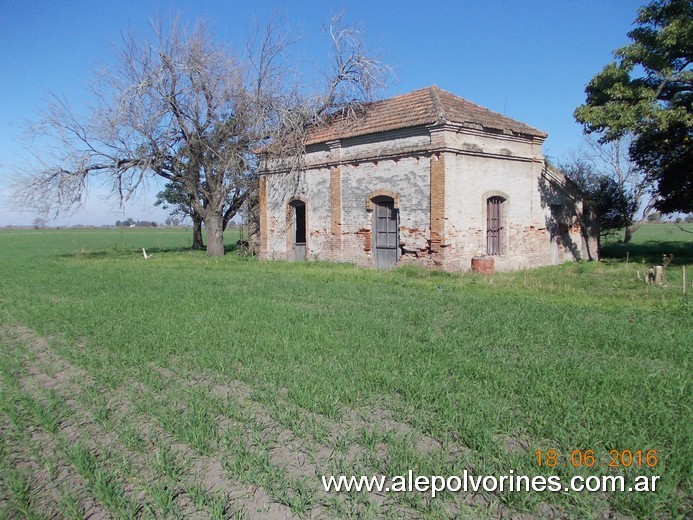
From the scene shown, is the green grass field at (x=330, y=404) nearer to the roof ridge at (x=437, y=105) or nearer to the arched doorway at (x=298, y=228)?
the roof ridge at (x=437, y=105)

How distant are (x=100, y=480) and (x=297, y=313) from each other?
5.32m

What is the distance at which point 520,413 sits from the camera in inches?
163

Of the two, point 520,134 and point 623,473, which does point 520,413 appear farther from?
point 520,134

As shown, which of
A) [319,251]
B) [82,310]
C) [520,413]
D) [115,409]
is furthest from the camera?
[319,251]

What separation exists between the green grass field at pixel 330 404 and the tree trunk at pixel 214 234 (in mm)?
14082

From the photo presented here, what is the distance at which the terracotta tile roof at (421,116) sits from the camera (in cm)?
1450

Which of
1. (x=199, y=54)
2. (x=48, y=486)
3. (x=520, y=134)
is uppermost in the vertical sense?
(x=199, y=54)

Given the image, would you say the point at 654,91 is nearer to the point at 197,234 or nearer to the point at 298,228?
the point at 298,228

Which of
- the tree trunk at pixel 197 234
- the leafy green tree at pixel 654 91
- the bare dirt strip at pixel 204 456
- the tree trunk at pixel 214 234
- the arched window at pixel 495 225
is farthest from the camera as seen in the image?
the tree trunk at pixel 197 234

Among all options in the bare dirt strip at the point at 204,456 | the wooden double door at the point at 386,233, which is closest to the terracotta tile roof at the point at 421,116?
the wooden double door at the point at 386,233

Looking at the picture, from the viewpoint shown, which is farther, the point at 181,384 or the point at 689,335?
the point at 689,335

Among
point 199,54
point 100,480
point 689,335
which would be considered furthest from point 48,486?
point 199,54

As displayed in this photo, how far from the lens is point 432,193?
14.2 meters

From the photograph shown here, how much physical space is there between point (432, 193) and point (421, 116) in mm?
2432
